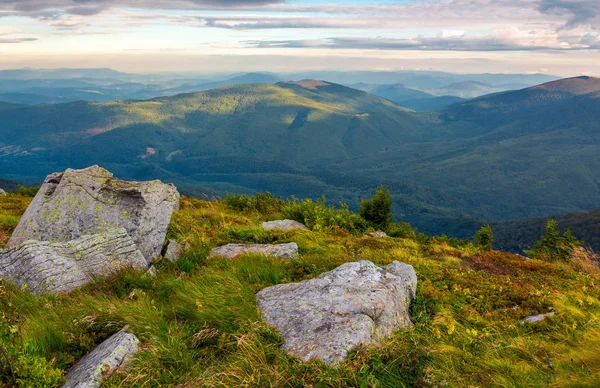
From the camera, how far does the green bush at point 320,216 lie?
16.4m

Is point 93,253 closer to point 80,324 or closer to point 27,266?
point 27,266

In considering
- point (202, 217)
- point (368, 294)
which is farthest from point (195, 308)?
point (202, 217)

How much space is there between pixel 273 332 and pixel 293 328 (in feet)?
1.24

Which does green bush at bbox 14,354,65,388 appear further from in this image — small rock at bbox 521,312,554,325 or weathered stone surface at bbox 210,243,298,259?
small rock at bbox 521,312,554,325

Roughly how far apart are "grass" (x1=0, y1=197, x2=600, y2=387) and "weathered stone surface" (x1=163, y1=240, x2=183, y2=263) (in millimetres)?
323

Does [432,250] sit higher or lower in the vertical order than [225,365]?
lower

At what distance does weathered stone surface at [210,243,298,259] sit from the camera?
32.6 ft

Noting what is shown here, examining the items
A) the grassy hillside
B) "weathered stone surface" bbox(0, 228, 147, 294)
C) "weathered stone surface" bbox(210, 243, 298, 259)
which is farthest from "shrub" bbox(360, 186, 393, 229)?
the grassy hillside

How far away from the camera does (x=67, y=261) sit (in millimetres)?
7797

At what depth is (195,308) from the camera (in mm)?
6180

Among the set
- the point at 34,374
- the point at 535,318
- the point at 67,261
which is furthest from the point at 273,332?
the point at 535,318

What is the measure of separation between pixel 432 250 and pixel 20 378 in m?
13.3

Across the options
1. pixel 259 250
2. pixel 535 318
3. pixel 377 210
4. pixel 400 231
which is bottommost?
pixel 400 231

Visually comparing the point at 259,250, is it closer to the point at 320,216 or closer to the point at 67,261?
the point at 67,261
